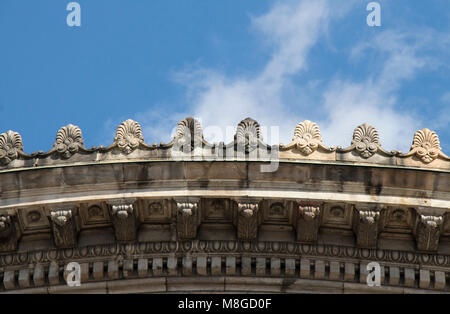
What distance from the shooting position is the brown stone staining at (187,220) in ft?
142

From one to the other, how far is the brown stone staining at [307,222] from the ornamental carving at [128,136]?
3414mm

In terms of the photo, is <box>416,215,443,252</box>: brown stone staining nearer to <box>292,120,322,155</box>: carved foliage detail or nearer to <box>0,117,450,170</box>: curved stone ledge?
<box>0,117,450,170</box>: curved stone ledge

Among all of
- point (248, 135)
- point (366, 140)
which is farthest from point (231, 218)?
point (366, 140)

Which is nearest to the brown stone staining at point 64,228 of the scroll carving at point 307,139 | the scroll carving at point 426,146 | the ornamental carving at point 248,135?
the ornamental carving at point 248,135

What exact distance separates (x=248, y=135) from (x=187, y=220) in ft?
6.73

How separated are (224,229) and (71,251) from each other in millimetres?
2958

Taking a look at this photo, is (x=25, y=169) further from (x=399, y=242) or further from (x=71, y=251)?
(x=399, y=242)

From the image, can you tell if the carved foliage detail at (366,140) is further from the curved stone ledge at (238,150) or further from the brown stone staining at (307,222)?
the brown stone staining at (307,222)

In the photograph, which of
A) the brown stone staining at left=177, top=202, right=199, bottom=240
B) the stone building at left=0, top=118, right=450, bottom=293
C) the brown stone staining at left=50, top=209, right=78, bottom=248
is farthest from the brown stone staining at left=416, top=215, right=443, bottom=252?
the brown stone staining at left=50, top=209, right=78, bottom=248

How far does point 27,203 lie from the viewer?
43562 mm

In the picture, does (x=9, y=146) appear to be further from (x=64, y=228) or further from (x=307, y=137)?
(x=307, y=137)

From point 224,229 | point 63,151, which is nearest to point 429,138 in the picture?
point 224,229

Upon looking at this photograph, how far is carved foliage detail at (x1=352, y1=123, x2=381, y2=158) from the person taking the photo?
43781 millimetres
